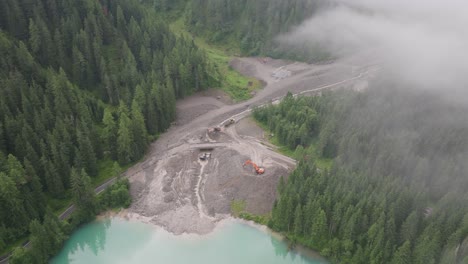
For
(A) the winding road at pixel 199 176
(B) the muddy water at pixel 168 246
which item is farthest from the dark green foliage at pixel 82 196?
(A) the winding road at pixel 199 176

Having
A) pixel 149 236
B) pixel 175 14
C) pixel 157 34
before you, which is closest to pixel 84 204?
pixel 149 236

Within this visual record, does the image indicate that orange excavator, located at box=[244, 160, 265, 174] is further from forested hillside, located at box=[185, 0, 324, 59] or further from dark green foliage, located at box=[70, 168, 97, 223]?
forested hillside, located at box=[185, 0, 324, 59]

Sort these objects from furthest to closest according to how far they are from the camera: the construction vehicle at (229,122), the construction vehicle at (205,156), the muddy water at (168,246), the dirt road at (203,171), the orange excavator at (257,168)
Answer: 1. the construction vehicle at (229,122)
2. the construction vehicle at (205,156)
3. the orange excavator at (257,168)
4. the dirt road at (203,171)
5. the muddy water at (168,246)

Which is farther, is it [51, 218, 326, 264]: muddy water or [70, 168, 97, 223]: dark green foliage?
[70, 168, 97, 223]: dark green foliage

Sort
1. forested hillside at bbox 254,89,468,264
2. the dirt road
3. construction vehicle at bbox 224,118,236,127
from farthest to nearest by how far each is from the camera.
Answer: construction vehicle at bbox 224,118,236,127 → the dirt road → forested hillside at bbox 254,89,468,264

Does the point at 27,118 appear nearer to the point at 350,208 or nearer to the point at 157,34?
the point at 157,34

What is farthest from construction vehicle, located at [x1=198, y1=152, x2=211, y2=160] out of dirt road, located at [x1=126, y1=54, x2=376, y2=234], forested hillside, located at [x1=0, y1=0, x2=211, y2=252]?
forested hillside, located at [x1=0, y1=0, x2=211, y2=252]

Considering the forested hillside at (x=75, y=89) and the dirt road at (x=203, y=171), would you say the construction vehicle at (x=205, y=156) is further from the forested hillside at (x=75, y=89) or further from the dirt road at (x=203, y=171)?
the forested hillside at (x=75, y=89)
